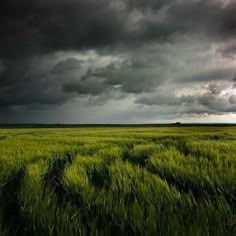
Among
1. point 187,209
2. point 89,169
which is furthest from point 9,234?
point 89,169

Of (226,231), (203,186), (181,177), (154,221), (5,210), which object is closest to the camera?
(226,231)

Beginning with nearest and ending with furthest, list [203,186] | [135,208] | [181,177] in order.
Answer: [135,208], [203,186], [181,177]

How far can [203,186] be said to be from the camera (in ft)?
9.23

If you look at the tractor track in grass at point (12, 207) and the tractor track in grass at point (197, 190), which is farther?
the tractor track in grass at point (197, 190)

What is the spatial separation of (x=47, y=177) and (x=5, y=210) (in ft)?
4.56

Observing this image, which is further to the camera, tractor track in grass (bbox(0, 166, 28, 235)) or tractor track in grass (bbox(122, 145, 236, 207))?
tractor track in grass (bbox(122, 145, 236, 207))

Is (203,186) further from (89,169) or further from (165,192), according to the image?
(89,169)

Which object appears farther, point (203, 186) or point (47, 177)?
point (47, 177)

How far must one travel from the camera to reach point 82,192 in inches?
97.5

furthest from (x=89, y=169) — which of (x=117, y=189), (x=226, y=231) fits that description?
(x=226, y=231)

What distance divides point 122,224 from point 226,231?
0.76 metres

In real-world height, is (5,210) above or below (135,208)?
below

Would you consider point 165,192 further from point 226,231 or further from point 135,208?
point 226,231

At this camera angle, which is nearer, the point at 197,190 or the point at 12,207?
the point at 12,207
